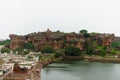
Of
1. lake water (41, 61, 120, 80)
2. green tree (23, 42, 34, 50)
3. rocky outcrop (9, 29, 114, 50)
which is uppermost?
rocky outcrop (9, 29, 114, 50)

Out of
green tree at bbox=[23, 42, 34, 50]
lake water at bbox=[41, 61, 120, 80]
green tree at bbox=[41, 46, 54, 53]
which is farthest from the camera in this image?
green tree at bbox=[23, 42, 34, 50]

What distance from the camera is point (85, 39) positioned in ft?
211

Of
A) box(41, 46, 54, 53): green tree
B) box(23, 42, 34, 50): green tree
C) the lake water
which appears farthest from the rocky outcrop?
the lake water

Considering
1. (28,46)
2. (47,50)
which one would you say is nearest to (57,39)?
(28,46)

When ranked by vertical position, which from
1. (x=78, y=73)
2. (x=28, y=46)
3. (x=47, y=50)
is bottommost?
(x=78, y=73)

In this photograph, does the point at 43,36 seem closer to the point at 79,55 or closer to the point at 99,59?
the point at 79,55

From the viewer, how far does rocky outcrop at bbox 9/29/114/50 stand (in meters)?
61.9

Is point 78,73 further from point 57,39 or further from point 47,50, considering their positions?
point 57,39

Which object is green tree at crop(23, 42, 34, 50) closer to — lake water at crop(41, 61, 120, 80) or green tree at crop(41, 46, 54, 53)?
green tree at crop(41, 46, 54, 53)

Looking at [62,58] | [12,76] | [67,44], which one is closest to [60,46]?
[67,44]

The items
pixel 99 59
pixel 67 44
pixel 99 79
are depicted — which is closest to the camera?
pixel 99 79

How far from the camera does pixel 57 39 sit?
65.5m

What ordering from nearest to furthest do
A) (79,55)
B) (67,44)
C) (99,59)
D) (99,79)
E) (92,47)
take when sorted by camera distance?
(99,79)
(99,59)
(79,55)
(92,47)
(67,44)

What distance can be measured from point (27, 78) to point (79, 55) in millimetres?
37645
